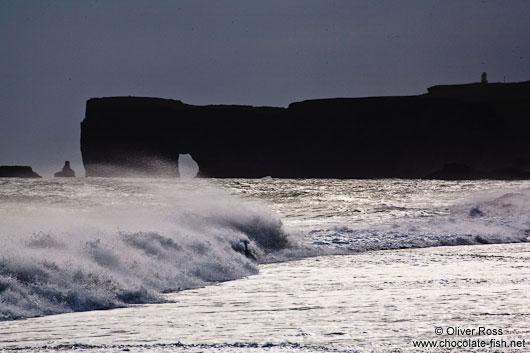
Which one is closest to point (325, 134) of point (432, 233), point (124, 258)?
point (432, 233)

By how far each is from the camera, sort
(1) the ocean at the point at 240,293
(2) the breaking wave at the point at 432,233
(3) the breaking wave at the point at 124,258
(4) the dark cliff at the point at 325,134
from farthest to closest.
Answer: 1. (4) the dark cliff at the point at 325,134
2. (2) the breaking wave at the point at 432,233
3. (3) the breaking wave at the point at 124,258
4. (1) the ocean at the point at 240,293

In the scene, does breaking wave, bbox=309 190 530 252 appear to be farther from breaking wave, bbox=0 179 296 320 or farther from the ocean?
breaking wave, bbox=0 179 296 320

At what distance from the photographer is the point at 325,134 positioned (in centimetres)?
13188

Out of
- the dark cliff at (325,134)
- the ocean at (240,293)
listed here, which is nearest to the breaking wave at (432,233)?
the ocean at (240,293)

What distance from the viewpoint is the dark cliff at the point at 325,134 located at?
130250 mm

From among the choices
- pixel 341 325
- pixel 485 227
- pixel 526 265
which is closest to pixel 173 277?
pixel 341 325

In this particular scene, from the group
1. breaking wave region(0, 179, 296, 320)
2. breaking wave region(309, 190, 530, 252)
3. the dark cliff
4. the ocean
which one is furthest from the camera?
the dark cliff

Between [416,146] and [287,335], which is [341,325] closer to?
[287,335]

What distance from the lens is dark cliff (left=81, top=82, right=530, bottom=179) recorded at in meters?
130

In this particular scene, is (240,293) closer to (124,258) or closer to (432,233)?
(124,258)

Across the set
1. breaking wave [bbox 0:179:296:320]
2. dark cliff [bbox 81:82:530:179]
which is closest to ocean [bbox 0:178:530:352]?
breaking wave [bbox 0:179:296:320]

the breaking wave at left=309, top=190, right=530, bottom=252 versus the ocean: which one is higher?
the ocean

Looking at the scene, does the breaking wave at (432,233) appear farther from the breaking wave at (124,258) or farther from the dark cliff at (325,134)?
the dark cliff at (325,134)

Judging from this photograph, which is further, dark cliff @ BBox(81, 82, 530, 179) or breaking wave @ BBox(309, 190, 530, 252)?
dark cliff @ BBox(81, 82, 530, 179)
